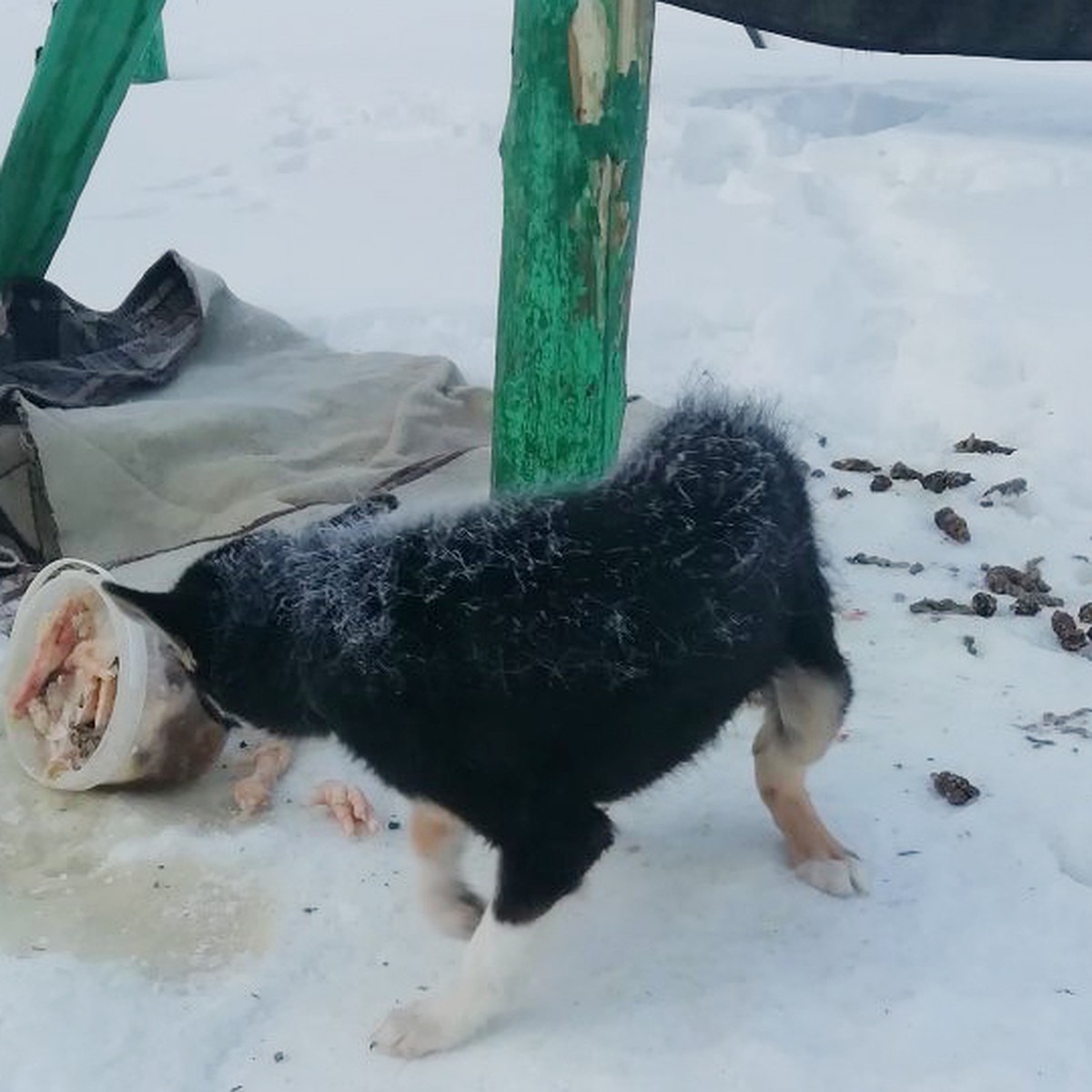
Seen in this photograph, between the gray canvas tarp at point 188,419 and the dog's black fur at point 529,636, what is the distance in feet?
5.36

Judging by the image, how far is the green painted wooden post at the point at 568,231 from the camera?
359 centimetres

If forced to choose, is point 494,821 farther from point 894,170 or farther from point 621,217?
point 894,170

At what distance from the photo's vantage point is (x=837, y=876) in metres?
2.86

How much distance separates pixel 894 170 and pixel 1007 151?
0.51 meters

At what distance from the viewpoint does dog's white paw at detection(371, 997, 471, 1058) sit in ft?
8.07

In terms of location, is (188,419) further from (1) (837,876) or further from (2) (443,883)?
(1) (837,876)

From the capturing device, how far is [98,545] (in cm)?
418

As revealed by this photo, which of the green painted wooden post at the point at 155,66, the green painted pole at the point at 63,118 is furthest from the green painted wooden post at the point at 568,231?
the green painted wooden post at the point at 155,66

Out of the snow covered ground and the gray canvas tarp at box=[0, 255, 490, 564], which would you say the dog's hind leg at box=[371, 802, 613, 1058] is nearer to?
the snow covered ground

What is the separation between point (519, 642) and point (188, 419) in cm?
246

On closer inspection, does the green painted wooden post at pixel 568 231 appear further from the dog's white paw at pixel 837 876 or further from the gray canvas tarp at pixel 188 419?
the dog's white paw at pixel 837 876

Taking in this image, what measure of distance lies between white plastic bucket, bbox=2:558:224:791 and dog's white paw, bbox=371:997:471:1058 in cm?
81

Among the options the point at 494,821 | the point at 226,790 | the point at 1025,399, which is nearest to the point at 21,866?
the point at 226,790

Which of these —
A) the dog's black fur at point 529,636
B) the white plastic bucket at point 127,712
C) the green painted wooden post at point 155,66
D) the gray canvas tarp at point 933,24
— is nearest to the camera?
the dog's black fur at point 529,636
